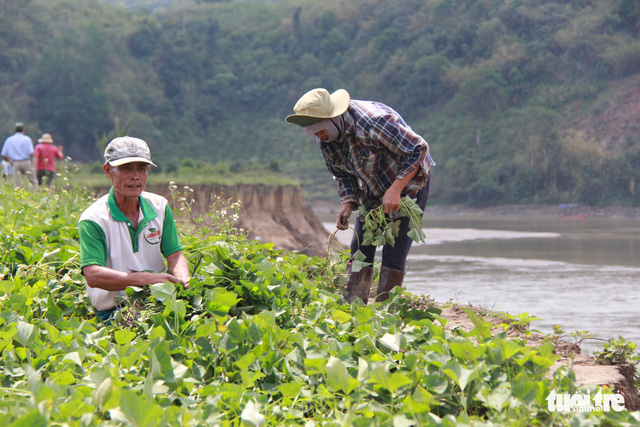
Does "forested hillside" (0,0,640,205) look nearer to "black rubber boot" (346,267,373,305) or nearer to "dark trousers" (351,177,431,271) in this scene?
"dark trousers" (351,177,431,271)

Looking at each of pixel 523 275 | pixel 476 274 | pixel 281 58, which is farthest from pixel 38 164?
pixel 281 58

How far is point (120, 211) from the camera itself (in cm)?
391

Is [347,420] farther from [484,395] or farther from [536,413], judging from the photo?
[536,413]

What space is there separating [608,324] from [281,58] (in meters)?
68.8

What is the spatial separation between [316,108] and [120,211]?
1335 mm

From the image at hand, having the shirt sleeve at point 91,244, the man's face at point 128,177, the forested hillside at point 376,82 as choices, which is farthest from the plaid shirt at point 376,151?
the forested hillside at point 376,82

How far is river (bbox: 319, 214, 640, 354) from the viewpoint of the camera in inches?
407

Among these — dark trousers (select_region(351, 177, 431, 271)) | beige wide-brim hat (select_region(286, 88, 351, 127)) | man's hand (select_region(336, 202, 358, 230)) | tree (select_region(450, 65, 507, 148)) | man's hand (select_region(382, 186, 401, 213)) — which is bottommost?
dark trousers (select_region(351, 177, 431, 271))

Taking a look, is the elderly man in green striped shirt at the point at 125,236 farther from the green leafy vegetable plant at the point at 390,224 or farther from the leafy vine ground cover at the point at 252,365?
the green leafy vegetable plant at the point at 390,224

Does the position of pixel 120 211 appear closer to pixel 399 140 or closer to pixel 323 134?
pixel 323 134

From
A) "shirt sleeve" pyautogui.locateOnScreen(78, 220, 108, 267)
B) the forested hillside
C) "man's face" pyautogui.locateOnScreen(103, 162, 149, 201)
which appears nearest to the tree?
the forested hillside

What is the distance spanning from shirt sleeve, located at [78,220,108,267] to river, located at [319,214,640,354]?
11.1 ft

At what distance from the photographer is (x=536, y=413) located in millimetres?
2518

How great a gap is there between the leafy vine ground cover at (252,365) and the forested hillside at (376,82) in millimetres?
50532
